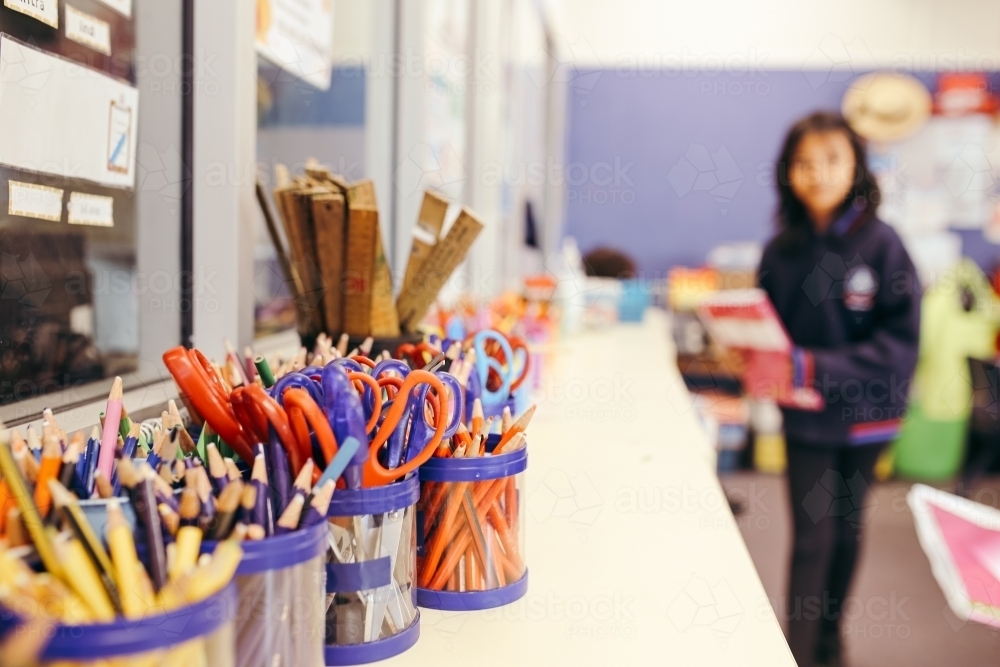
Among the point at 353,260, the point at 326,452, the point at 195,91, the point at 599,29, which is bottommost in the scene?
the point at 326,452

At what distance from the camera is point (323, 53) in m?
1.48

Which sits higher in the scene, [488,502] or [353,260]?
[353,260]

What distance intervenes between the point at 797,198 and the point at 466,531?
75.0 inches

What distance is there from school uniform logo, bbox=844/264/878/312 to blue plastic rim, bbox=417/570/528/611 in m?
1.72

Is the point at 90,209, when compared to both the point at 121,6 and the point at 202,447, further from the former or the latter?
the point at 202,447

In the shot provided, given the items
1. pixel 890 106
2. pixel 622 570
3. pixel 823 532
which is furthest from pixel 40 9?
pixel 890 106

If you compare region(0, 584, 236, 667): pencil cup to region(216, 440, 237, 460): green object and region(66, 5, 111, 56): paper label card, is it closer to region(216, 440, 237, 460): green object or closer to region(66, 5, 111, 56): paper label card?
region(216, 440, 237, 460): green object

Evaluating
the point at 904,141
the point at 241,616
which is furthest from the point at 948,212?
the point at 241,616

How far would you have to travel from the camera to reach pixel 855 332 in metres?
2.24

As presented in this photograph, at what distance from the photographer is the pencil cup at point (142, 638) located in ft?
1.34

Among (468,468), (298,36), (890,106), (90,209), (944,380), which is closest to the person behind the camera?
(468,468)

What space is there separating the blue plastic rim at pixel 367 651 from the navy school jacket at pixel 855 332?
1.66m

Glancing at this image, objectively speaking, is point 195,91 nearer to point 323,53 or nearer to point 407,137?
point 323,53

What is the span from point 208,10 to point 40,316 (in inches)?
17.4
